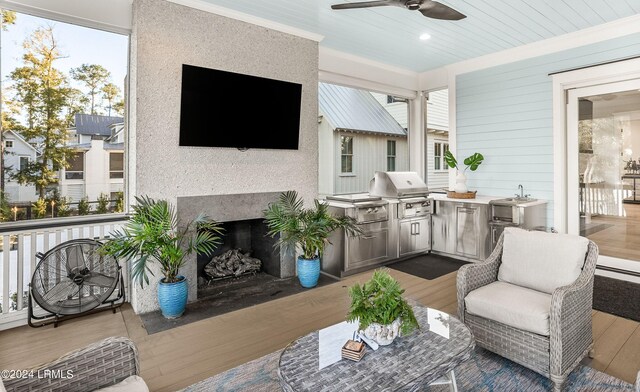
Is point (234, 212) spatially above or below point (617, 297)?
above

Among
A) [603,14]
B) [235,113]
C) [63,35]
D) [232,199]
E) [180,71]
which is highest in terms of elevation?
[603,14]

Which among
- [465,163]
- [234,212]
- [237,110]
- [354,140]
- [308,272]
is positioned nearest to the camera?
[237,110]

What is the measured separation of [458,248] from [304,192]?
2.51m

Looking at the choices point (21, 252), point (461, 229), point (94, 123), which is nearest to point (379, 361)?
point (21, 252)

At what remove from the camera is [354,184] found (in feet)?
18.7

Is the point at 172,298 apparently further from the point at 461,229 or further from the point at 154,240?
the point at 461,229

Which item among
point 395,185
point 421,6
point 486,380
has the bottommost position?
point 486,380

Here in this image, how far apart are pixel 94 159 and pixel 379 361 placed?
10.9 ft

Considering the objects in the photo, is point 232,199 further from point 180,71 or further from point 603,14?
point 603,14

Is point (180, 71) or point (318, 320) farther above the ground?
point (180, 71)

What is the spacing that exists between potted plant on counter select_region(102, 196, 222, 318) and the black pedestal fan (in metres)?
0.26

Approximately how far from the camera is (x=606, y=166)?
179 inches

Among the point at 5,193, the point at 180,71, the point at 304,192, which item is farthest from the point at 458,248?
the point at 5,193

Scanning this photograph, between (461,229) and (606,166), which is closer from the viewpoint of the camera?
(606,166)
